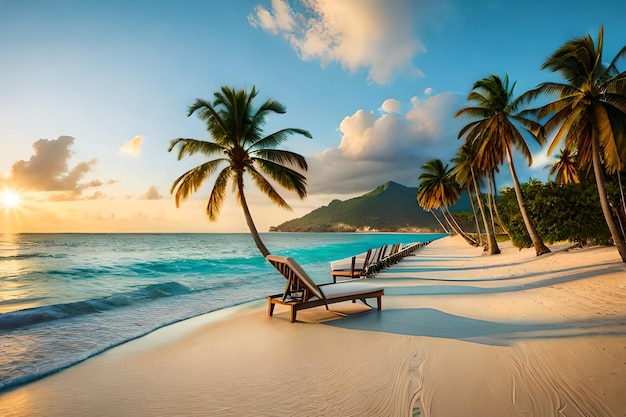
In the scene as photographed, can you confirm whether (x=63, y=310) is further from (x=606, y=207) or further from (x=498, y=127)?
(x=498, y=127)

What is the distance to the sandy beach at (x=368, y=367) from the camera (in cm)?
286

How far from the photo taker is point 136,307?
886 cm

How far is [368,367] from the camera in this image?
3.67m

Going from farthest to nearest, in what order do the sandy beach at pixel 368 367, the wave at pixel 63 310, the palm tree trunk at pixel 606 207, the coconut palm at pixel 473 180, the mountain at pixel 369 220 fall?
the mountain at pixel 369 220 < the coconut palm at pixel 473 180 < the palm tree trunk at pixel 606 207 < the wave at pixel 63 310 < the sandy beach at pixel 368 367

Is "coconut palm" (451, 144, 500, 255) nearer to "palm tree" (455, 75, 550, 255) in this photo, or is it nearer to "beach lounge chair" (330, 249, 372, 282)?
"palm tree" (455, 75, 550, 255)

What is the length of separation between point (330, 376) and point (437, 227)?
193m

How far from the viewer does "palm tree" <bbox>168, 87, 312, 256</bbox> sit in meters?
13.6

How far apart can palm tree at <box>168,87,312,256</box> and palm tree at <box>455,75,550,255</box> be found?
977cm

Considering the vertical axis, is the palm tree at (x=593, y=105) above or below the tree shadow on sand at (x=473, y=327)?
above

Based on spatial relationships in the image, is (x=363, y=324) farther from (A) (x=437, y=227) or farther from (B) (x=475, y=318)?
(A) (x=437, y=227)

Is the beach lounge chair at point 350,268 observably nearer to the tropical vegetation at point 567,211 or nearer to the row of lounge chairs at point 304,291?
the row of lounge chairs at point 304,291

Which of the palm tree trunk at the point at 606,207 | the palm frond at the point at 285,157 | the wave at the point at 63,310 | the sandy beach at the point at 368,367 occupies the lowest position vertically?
the wave at the point at 63,310

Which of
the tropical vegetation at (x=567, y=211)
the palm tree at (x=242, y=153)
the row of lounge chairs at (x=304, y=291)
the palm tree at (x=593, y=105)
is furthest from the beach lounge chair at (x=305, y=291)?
the tropical vegetation at (x=567, y=211)

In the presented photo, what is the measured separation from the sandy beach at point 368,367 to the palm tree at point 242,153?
8.05 meters
